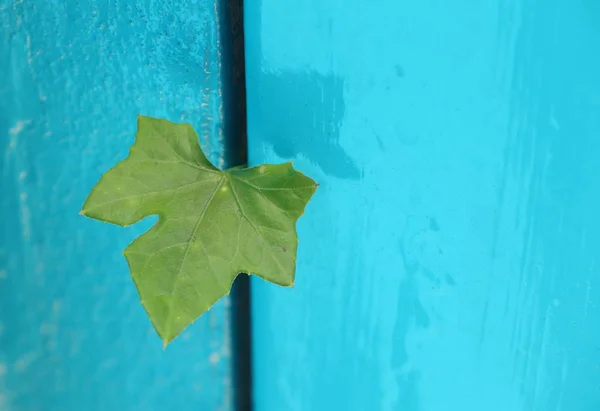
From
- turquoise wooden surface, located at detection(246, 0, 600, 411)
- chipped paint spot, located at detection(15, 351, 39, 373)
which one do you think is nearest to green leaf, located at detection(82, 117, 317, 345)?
turquoise wooden surface, located at detection(246, 0, 600, 411)

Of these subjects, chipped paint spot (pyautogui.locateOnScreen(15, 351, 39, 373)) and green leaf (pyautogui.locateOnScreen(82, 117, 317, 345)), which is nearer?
green leaf (pyautogui.locateOnScreen(82, 117, 317, 345))

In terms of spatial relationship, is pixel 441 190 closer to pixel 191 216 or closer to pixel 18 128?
pixel 191 216

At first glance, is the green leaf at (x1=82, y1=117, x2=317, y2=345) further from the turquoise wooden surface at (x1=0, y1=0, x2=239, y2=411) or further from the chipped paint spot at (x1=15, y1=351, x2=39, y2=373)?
the chipped paint spot at (x1=15, y1=351, x2=39, y2=373)

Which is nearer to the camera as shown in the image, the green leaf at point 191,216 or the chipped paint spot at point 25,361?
the green leaf at point 191,216

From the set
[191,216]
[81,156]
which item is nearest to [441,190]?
[191,216]

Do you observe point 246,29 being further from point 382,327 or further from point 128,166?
point 382,327

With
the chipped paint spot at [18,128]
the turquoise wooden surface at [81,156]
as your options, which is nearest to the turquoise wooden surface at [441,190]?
the turquoise wooden surface at [81,156]

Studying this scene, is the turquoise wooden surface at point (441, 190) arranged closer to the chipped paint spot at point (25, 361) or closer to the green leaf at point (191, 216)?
A: the green leaf at point (191, 216)
